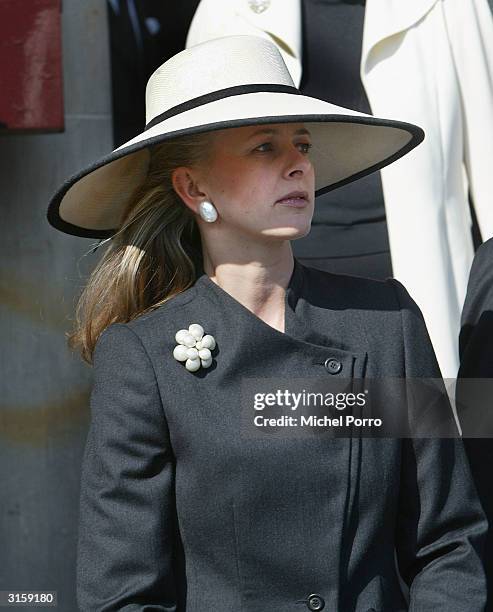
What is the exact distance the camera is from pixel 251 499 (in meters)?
2.13

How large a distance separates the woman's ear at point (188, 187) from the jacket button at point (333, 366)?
0.37 m

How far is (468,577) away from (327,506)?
0.26 metres

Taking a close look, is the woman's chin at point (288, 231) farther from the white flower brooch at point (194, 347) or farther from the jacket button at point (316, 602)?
the jacket button at point (316, 602)

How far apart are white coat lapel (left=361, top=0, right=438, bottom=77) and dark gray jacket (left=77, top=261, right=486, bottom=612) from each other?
3.61 ft

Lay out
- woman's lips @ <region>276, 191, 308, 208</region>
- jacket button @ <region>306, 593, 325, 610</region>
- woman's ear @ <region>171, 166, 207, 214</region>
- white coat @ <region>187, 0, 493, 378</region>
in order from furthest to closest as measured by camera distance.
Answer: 1. white coat @ <region>187, 0, 493, 378</region>
2. woman's ear @ <region>171, 166, 207, 214</region>
3. woman's lips @ <region>276, 191, 308, 208</region>
4. jacket button @ <region>306, 593, 325, 610</region>

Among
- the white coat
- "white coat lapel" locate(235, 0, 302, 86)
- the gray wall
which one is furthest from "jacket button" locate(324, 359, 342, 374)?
the gray wall

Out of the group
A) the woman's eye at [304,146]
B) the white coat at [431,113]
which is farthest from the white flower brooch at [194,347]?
the white coat at [431,113]

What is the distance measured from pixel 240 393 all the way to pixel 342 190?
41.7 inches

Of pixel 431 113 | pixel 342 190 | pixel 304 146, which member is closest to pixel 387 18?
pixel 431 113

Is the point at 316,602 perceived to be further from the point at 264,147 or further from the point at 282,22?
the point at 282,22

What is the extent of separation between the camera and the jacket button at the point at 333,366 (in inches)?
88.0

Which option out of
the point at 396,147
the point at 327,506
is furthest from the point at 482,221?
the point at 327,506

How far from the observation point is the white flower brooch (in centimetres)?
221

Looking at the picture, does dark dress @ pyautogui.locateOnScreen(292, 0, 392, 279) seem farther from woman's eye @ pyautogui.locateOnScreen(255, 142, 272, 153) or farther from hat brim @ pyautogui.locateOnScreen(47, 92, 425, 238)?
woman's eye @ pyautogui.locateOnScreen(255, 142, 272, 153)
